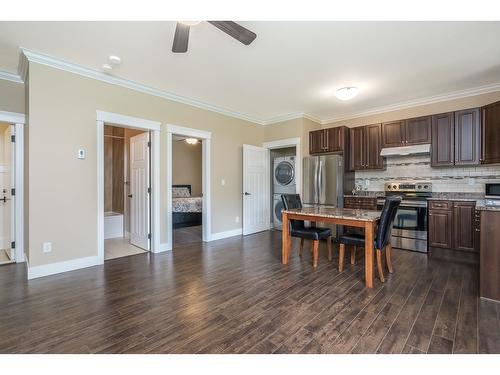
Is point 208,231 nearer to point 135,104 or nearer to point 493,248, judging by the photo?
point 135,104

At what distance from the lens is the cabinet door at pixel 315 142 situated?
5242mm

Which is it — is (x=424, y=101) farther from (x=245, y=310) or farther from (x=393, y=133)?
(x=245, y=310)

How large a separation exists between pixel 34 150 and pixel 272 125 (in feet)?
14.4

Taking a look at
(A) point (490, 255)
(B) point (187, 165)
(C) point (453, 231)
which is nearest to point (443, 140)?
(C) point (453, 231)

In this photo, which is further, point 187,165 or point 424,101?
point 187,165

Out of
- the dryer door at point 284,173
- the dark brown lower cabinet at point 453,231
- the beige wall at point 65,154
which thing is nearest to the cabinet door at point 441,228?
the dark brown lower cabinet at point 453,231

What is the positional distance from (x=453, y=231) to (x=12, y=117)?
255 inches

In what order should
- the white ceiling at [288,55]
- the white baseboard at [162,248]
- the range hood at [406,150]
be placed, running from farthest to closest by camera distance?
1. the range hood at [406,150]
2. the white baseboard at [162,248]
3. the white ceiling at [288,55]

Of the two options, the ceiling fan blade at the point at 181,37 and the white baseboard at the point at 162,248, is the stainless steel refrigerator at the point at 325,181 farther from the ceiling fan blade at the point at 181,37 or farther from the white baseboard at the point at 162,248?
the ceiling fan blade at the point at 181,37

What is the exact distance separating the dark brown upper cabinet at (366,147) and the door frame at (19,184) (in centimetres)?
558

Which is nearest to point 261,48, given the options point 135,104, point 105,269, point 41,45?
point 135,104

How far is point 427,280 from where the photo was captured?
277cm

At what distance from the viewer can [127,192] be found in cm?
511
